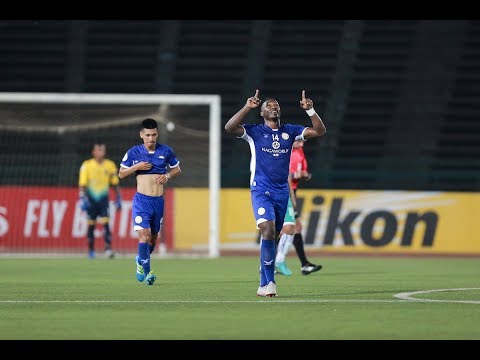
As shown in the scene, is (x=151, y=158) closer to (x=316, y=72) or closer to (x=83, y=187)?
(x=83, y=187)

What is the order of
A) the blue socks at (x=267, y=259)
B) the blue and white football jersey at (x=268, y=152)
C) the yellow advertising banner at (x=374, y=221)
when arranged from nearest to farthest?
the blue socks at (x=267, y=259)
the blue and white football jersey at (x=268, y=152)
the yellow advertising banner at (x=374, y=221)

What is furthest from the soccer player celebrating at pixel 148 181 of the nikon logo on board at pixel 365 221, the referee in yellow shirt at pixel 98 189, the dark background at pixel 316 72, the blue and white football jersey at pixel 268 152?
the dark background at pixel 316 72

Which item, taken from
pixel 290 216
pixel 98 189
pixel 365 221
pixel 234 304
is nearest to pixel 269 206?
pixel 234 304

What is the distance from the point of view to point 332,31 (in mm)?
33750

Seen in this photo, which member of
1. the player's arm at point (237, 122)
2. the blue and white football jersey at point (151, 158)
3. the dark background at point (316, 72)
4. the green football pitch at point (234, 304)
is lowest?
the green football pitch at point (234, 304)

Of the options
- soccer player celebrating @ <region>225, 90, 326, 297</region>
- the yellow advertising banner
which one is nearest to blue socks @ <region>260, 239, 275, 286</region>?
soccer player celebrating @ <region>225, 90, 326, 297</region>

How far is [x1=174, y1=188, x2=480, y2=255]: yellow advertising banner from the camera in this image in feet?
80.4

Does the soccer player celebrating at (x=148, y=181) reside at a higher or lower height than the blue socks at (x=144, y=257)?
higher

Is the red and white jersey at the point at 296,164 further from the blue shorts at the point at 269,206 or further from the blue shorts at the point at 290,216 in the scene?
the blue shorts at the point at 269,206

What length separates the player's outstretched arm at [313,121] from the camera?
1253cm

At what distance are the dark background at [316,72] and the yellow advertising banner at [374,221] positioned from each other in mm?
4527

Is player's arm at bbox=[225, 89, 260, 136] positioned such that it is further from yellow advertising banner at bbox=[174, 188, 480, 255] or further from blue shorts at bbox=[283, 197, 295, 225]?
yellow advertising banner at bbox=[174, 188, 480, 255]
